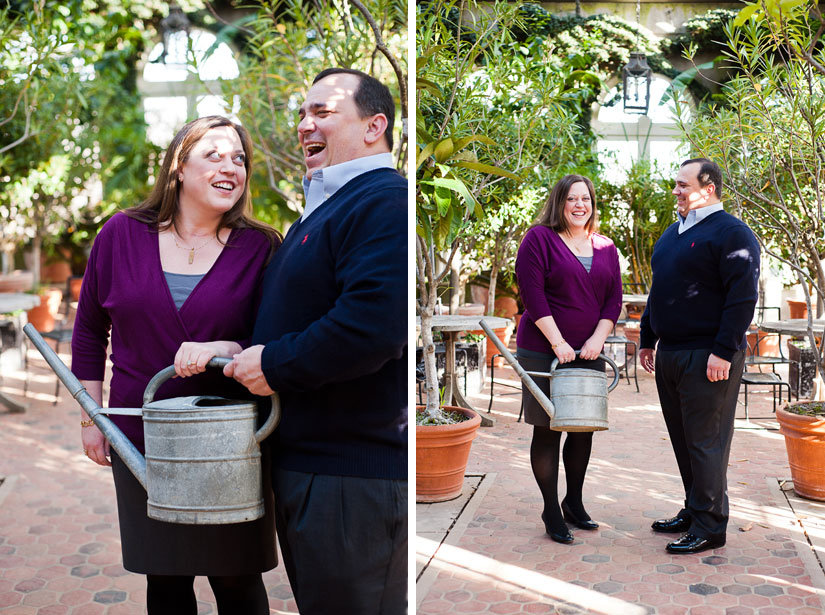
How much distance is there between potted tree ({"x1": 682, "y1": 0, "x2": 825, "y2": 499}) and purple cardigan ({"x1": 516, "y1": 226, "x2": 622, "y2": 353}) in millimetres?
354

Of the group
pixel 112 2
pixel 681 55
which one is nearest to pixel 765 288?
pixel 681 55

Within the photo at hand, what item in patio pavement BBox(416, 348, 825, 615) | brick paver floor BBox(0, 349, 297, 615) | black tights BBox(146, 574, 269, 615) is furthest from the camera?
brick paver floor BBox(0, 349, 297, 615)

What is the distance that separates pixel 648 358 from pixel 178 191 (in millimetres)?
1196

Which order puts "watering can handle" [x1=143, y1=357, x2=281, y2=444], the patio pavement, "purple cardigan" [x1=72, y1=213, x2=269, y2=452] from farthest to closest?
the patio pavement
"purple cardigan" [x1=72, y1=213, x2=269, y2=452]
"watering can handle" [x1=143, y1=357, x2=281, y2=444]

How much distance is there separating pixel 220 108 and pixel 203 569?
12.2 feet

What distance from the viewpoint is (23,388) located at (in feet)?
19.0

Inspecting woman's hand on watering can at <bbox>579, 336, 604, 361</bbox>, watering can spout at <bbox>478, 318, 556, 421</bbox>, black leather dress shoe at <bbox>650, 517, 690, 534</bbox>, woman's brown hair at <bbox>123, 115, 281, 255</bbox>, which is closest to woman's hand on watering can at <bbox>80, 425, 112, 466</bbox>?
woman's brown hair at <bbox>123, 115, 281, 255</bbox>

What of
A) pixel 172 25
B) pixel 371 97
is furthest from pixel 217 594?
pixel 172 25

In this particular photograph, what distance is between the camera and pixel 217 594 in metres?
1.62

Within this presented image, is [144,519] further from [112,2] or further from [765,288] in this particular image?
[112,2]

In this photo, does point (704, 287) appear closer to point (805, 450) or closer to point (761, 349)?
point (761, 349)

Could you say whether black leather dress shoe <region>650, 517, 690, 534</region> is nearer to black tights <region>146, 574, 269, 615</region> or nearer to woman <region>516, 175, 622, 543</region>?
woman <region>516, 175, 622, 543</region>

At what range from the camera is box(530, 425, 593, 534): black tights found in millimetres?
1846

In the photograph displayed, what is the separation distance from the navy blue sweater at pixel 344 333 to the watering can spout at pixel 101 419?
0.25 metres
